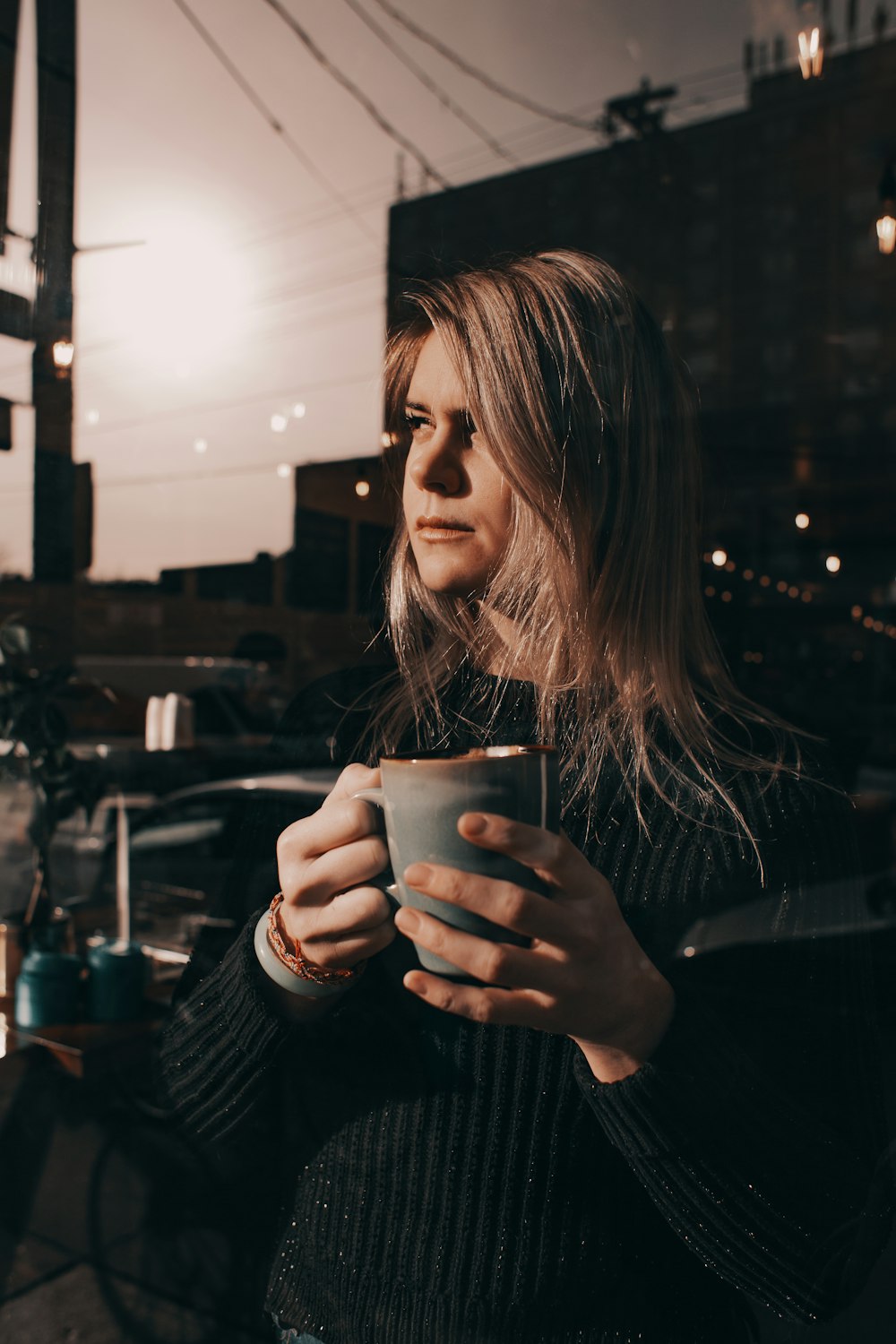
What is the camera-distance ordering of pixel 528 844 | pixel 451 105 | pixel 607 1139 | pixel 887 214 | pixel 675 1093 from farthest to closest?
pixel 887 214 → pixel 451 105 → pixel 607 1139 → pixel 675 1093 → pixel 528 844

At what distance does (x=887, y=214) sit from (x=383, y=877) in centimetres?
139

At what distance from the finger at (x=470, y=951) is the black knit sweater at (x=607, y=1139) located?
17 centimetres

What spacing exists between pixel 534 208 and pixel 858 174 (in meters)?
0.61

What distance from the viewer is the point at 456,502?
54 cm

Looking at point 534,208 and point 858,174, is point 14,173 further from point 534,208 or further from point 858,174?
point 858,174

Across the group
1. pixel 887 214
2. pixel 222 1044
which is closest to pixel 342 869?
pixel 222 1044

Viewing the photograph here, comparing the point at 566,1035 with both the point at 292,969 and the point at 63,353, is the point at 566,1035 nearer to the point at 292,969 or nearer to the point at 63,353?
the point at 292,969

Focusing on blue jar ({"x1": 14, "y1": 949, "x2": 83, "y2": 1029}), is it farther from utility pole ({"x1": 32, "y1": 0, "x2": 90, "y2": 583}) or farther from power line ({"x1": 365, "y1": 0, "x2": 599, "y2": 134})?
power line ({"x1": 365, "y1": 0, "x2": 599, "y2": 134})

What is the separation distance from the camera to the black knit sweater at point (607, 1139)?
0.48 m

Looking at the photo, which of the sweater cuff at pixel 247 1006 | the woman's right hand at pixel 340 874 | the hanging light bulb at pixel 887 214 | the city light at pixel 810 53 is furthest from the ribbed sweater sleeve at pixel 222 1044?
the hanging light bulb at pixel 887 214

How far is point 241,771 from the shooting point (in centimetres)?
115

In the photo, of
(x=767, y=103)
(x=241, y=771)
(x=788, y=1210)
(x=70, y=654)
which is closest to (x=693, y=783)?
(x=788, y=1210)

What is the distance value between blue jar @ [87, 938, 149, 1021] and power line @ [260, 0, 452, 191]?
95cm

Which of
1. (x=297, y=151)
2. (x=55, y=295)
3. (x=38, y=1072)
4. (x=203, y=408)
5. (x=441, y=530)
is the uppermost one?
(x=297, y=151)
